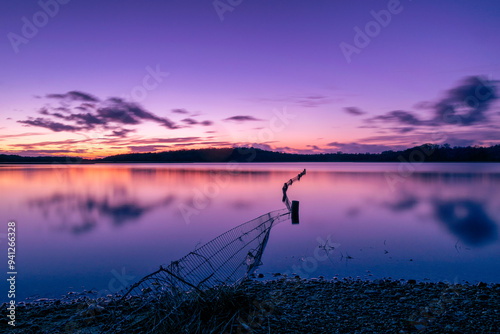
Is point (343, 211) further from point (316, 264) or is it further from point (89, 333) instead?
point (89, 333)

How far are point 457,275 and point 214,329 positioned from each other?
688 cm

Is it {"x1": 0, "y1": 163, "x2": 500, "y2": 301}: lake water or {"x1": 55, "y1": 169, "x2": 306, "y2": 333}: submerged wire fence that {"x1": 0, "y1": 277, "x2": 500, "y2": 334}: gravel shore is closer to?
{"x1": 55, "y1": 169, "x2": 306, "y2": 333}: submerged wire fence

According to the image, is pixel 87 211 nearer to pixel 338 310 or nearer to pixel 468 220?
pixel 338 310

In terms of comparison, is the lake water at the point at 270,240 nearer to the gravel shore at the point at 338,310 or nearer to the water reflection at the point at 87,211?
the water reflection at the point at 87,211

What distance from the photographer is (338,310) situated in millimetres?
5305

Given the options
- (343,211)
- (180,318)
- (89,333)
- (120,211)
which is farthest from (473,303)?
(120,211)

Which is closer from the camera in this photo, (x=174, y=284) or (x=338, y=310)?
(x=174, y=284)

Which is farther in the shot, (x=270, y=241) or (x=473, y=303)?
(x=270, y=241)

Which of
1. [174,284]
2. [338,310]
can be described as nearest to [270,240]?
[338,310]

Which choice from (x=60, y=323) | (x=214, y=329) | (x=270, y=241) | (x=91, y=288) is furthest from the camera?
(x=270, y=241)

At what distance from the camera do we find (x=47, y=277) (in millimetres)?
8188

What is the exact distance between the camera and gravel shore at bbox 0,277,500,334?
184 inches

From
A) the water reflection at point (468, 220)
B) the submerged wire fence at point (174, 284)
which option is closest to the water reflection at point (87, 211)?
the submerged wire fence at point (174, 284)

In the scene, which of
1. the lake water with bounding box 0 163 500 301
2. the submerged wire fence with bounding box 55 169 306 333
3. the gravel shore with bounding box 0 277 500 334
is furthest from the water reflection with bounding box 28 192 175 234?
the gravel shore with bounding box 0 277 500 334
